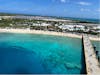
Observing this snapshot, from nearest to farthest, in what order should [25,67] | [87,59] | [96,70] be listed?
[96,70] < [25,67] < [87,59]

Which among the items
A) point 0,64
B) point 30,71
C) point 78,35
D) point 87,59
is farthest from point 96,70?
point 78,35

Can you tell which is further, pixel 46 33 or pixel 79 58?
pixel 46 33

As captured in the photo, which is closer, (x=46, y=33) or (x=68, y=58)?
(x=68, y=58)

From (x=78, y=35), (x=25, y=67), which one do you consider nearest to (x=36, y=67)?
(x=25, y=67)

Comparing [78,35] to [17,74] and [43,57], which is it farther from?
[17,74]

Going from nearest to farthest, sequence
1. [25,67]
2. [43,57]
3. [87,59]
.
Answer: [25,67] → [87,59] → [43,57]

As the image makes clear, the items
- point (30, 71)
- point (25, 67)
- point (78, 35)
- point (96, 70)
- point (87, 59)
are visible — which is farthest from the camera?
point (78, 35)

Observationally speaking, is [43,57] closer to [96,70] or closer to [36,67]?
[36,67]

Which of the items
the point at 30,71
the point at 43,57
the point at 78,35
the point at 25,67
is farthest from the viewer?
the point at 78,35
